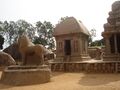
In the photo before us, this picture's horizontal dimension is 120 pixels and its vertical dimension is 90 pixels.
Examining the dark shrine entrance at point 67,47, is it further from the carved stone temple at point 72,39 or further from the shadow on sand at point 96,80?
the shadow on sand at point 96,80

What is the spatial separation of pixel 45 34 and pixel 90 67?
109 feet

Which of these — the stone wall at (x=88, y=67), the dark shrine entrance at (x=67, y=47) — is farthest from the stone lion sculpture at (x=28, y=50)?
the dark shrine entrance at (x=67, y=47)

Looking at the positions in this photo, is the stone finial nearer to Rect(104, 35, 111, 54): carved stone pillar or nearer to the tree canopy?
Rect(104, 35, 111, 54): carved stone pillar

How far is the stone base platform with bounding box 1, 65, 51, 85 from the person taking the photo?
10711 millimetres

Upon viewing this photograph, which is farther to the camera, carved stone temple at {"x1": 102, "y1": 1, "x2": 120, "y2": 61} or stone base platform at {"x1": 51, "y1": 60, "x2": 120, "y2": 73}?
carved stone temple at {"x1": 102, "y1": 1, "x2": 120, "y2": 61}

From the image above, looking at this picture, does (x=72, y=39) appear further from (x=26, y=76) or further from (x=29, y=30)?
(x=29, y=30)

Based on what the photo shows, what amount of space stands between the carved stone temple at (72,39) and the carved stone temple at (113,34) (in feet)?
9.06

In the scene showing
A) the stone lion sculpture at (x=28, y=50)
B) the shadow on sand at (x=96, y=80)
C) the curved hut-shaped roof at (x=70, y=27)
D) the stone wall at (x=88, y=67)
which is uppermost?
the curved hut-shaped roof at (x=70, y=27)

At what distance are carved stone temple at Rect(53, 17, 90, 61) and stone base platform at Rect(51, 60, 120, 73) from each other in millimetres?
1836

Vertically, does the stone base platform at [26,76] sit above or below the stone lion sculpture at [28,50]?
below

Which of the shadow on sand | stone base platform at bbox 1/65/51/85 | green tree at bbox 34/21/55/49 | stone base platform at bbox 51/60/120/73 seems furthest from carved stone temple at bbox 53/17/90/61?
green tree at bbox 34/21/55/49

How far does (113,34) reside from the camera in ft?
61.4

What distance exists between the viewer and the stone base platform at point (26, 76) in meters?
10.7

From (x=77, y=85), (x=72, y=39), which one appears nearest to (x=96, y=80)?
(x=77, y=85)
